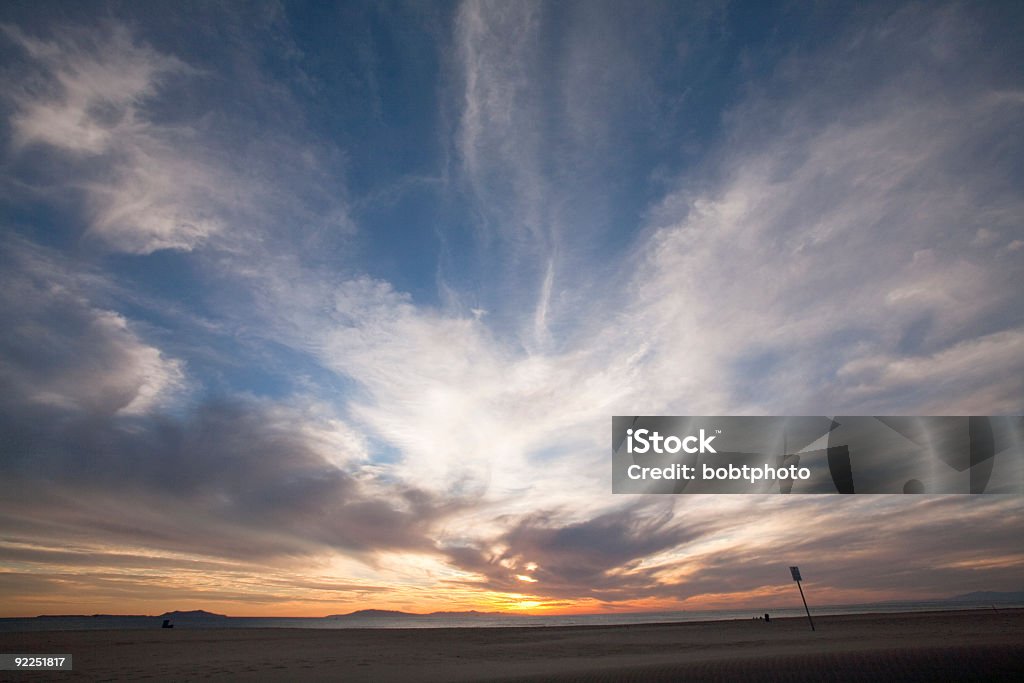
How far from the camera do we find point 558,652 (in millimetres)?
26062

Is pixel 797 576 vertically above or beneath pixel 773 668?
above

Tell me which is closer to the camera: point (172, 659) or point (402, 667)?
point (402, 667)

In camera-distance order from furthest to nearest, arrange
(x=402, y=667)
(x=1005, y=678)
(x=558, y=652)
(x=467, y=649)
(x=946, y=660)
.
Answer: (x=467, y=649), (x=558, y=652), (x=402, y=667), (x=946, y=660), (x=1005, y=678)

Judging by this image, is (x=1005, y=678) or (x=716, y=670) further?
(x=716, y=670)

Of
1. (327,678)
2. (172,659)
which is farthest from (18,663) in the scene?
(327,678)

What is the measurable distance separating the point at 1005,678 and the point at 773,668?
5.40 meters

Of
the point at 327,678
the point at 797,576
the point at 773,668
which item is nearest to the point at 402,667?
the point at 327,678

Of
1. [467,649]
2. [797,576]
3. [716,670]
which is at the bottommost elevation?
[467,649]

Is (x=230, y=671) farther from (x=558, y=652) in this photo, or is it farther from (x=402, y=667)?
(x=558, y=652)

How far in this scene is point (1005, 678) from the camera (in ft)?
41.9

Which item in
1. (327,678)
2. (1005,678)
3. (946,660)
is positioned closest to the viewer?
(1005,678)

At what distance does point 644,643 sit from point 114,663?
86.7 ft

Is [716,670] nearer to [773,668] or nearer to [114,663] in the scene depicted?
[773,668]

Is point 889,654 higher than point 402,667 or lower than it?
higher
